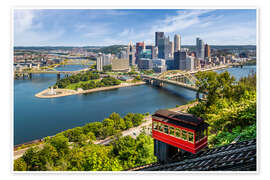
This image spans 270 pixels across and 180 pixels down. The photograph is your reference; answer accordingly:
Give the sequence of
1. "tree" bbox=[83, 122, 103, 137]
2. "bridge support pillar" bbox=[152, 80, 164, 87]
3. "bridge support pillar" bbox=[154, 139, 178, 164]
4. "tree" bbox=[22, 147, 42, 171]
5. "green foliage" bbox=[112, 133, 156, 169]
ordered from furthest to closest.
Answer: "bridge support pillar" bbox=[152, 80, 164, 87], "tree" bbox=[83, 122, 103, 137], "tree" bbox=[22, 147, 42, 171], "green foliage" bbox=[112, 133, 156, 169], "bridge support pillar" bbox=[154, 139, 178, 164]

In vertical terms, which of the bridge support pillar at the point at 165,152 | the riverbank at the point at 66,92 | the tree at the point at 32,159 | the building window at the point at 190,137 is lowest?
the tree at the point at 32,159

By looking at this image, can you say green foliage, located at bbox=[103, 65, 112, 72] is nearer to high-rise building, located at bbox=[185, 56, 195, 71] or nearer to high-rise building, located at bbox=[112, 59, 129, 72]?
high-rise building, located at bbox=[112, 59, 129, 72]

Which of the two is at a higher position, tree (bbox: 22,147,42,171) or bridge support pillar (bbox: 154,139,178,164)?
bridge support pillar (bbox: 154,139,178,164)

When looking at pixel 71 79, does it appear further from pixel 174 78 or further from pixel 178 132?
pixel 178 132

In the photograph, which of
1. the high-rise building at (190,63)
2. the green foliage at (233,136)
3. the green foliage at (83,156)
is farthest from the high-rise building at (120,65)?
the green foliage at (233,136)

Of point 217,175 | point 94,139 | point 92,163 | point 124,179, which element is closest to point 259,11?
point 217,175

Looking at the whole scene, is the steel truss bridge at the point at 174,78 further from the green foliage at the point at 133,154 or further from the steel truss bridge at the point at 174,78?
the green foliage at the point at 133,154

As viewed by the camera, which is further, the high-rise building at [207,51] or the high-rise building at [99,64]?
the high-rise building at [99,64]

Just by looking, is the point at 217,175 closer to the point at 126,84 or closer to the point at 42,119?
the point at 42,119

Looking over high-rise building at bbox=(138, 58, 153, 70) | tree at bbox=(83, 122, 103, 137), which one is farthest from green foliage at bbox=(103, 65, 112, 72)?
tree at bbox=(83, 122, 103, 137)

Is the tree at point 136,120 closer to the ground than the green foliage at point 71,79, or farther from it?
closer to the ground
